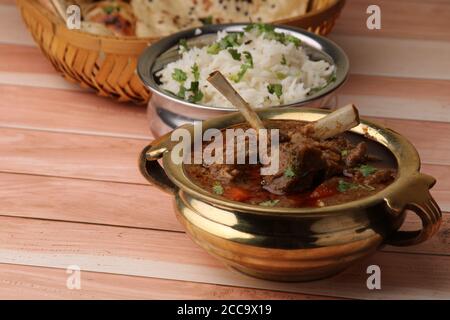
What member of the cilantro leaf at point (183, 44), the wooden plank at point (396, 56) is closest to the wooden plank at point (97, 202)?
the cilantro leaf at point (183, 44)

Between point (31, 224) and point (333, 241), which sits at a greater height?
point (333, 241)

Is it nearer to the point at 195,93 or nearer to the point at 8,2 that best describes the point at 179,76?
the point at 195,93

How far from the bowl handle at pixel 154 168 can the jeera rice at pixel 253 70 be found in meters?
0.47

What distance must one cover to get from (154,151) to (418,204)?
0.63 metres

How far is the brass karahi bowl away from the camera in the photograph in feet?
5.57

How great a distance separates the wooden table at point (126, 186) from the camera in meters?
1.93

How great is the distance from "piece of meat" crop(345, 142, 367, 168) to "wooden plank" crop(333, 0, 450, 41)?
1633 mm

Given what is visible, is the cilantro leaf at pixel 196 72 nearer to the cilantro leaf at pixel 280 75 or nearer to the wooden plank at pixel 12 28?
the cilantro leaf at pixel 280 75

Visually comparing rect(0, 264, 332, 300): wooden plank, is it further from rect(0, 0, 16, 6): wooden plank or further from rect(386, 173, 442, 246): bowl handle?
rect(0, 0, 16, 6): wooden plank

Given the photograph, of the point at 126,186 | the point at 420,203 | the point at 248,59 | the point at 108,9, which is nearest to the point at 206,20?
the point at 108,9

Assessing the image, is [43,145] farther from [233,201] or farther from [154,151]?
[233,201]

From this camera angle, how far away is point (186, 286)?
6.33 ft

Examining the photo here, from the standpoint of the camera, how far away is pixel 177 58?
269 cm

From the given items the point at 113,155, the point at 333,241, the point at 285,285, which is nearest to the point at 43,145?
the point at 113,155
